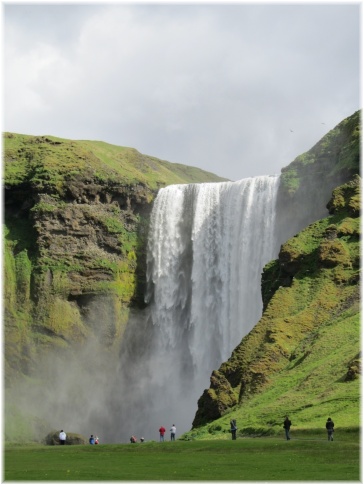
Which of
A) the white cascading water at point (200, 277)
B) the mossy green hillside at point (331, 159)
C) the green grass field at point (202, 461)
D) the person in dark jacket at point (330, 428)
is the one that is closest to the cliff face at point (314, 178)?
the mossy green hillside at point (331, 159)

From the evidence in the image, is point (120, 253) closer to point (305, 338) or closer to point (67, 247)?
point (67, 247)

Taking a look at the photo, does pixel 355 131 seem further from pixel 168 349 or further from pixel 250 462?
pixel 250 462

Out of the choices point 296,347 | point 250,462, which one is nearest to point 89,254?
point 296,347

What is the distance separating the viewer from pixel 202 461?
3794 centimetres

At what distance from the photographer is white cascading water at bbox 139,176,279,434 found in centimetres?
8719

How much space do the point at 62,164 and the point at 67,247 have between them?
9.90 m

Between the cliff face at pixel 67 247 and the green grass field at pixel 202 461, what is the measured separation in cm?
4515

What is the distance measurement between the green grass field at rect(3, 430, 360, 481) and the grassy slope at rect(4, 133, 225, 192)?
54.4 metres

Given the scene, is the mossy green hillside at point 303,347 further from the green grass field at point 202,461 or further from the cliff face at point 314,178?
the cliff face at point 314,178

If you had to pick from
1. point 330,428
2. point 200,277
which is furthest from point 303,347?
point 200,277

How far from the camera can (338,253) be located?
67.6 meters

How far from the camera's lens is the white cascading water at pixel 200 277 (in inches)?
3433

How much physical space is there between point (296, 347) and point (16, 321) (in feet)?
129

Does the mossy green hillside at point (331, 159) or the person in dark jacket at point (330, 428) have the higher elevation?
the mossy green hillside at point (331, 159)
